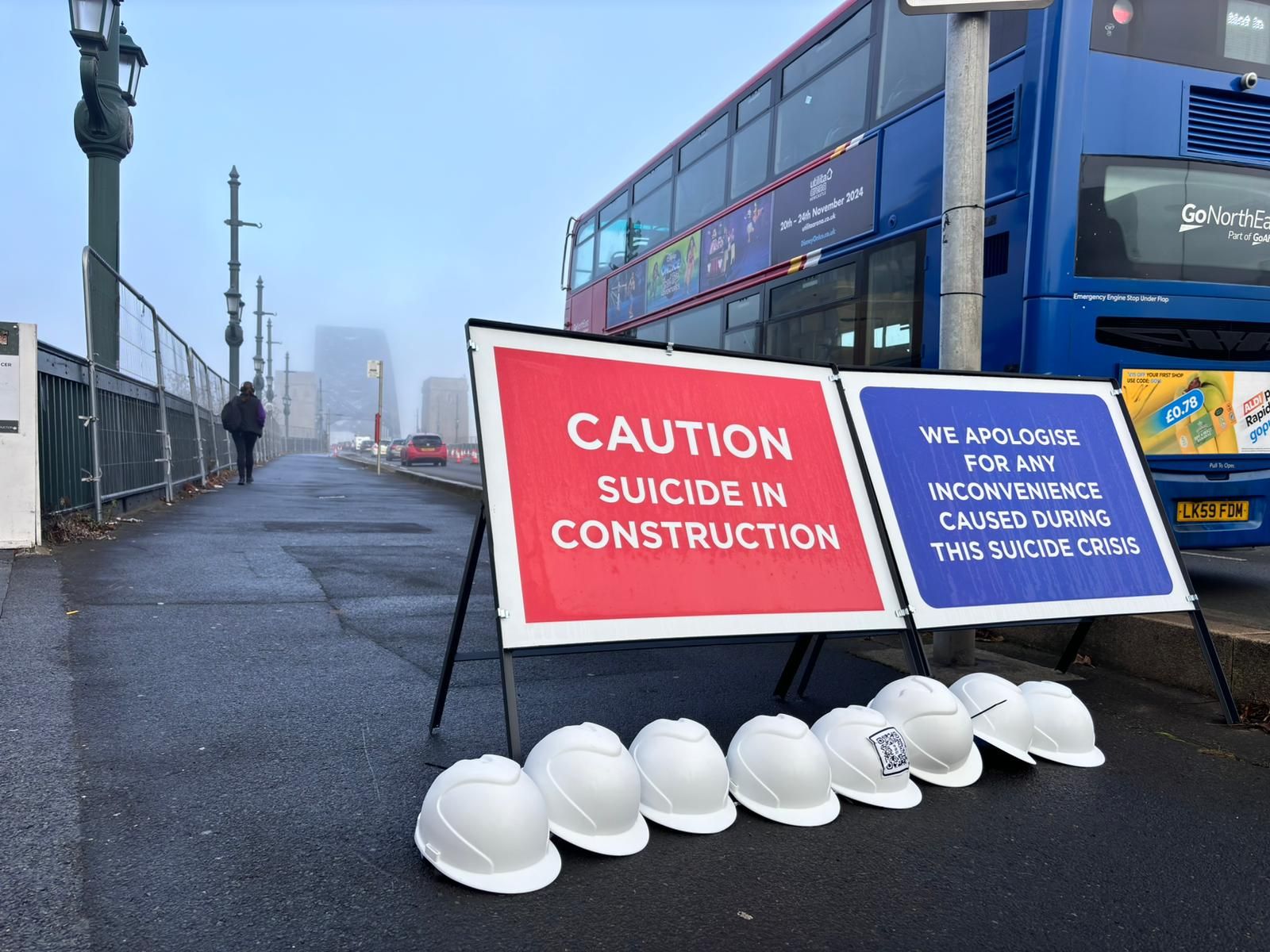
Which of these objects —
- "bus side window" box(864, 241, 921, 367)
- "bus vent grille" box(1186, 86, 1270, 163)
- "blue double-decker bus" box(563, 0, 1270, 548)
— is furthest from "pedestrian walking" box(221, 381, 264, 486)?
"bus vent grille" box(1186, 86, 1270, 163)

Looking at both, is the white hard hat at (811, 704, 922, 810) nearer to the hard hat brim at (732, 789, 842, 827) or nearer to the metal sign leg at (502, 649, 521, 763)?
the hard hat brim at (732, 789, 842, 827)

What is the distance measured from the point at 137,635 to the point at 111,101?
693 centimetres

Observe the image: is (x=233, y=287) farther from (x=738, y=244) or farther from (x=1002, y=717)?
(x=1002, y=717)

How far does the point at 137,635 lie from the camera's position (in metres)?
4.45

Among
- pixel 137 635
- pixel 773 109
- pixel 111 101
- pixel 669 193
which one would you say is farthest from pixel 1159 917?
pixel 111 101

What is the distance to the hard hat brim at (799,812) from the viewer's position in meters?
2.57

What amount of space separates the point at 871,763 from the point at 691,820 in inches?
25.1

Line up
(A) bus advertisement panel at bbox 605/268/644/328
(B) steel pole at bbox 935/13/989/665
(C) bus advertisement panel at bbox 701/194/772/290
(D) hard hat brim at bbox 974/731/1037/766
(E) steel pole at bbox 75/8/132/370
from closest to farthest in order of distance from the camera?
1. (D) hard hat brim at bbox 974/731/1037/766
2. (B) steel pole at bbox 935/13/989/665
3. (C) bus advertisement panel at bbox 701/194/772/290
4. (E) steel pole at bbox 75/8/132/370
5. (A) bus advertisement panel at bbox 605/268/644/328

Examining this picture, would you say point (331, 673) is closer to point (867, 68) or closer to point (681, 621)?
point (681, 621)

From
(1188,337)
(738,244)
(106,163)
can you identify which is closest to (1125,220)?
(1188,337)

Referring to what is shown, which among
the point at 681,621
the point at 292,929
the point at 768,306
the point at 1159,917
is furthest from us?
the point at 768,306

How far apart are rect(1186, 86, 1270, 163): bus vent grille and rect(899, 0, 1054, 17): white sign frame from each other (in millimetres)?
2298

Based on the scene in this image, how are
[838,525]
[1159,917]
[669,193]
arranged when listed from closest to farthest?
1. [1159,917]
2. [838,525]
3. [669,193]

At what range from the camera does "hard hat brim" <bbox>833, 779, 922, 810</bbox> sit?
2730 millimetres
